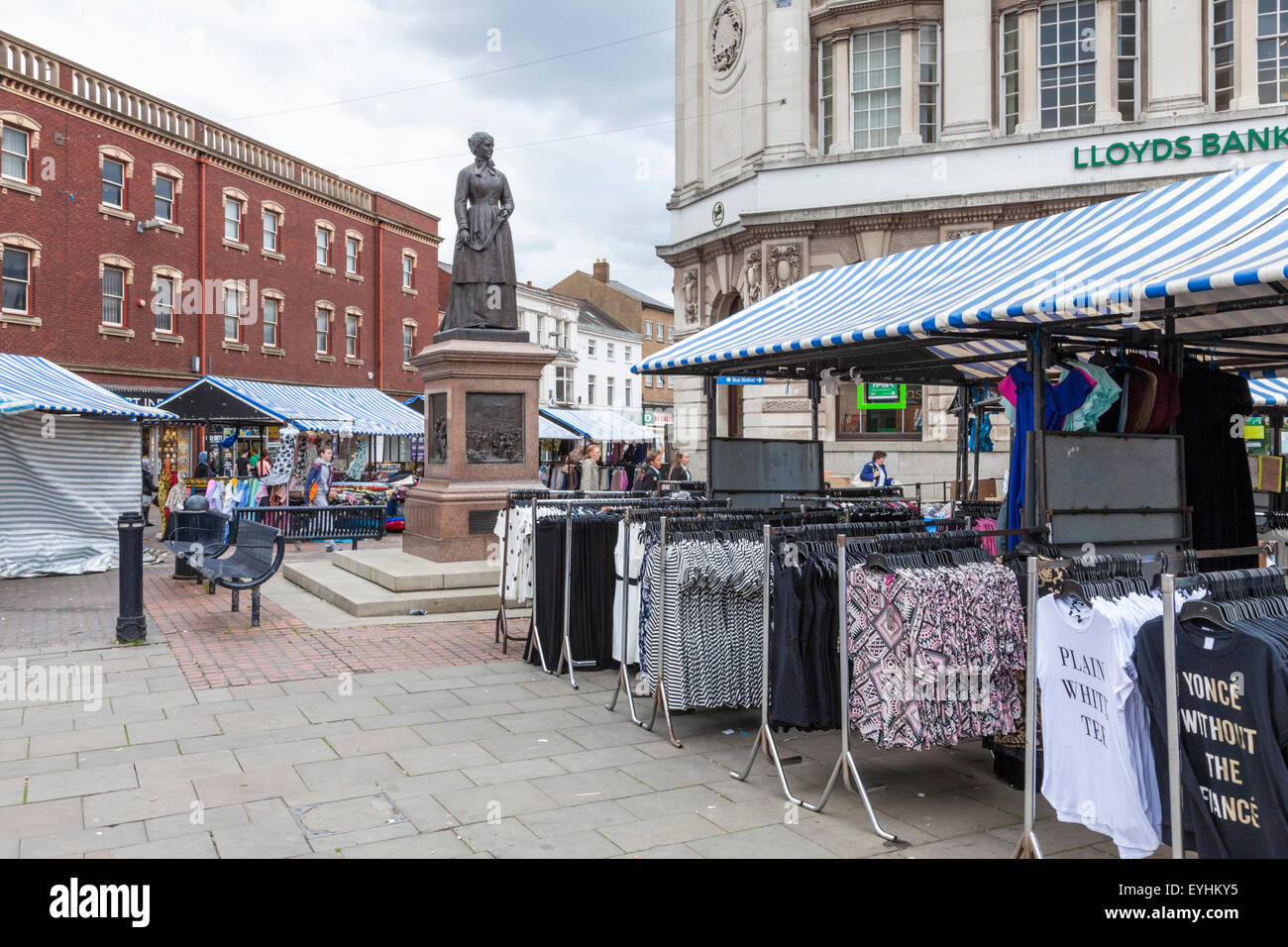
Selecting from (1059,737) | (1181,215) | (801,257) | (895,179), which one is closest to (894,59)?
(895,179)

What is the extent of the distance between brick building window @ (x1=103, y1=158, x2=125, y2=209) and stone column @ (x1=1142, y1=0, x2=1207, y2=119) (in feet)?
88.4

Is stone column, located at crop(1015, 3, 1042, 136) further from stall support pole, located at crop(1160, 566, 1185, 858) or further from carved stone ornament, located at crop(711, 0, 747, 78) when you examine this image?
stall support pole, located at crop(1160, 566, 1185, 858)

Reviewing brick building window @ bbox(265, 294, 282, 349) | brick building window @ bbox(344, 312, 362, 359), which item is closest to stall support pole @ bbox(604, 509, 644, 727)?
brick building window @ bbox(265, 294, 282, 349)

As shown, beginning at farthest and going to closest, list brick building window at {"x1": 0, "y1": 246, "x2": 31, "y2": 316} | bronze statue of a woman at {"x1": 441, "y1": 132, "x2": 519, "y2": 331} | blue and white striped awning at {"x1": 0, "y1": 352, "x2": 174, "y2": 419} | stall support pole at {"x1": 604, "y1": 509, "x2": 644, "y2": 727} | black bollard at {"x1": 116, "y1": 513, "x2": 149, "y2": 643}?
brick building window at {"x1": 0, "y1": 246, "x2": 31, "y2": 316}
blue and white striped awning at {"x1": 0, "y1": 352, "x2": 174, "y2": 419}
bronze statue of a woman at {"x1": 441, "y1": 132, "x2": 519, "y2": 331}
black bollard at {"x1": 116, "y1": 513, "x2": 149, "y2": 643}
stall support pole at {"x1": 604, "y1": 509, "x2": 644, "y2": 727}

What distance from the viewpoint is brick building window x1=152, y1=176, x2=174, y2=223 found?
29.4m

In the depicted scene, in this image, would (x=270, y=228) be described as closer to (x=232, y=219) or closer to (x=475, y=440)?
(x=232, y=219)

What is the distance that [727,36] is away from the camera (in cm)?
2344

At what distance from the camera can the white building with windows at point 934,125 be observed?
1886 centimetres

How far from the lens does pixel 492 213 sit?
1263cm

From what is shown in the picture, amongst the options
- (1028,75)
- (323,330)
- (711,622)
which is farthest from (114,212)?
(711,622)

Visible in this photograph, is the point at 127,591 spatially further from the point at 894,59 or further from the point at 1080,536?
the point at 894,59

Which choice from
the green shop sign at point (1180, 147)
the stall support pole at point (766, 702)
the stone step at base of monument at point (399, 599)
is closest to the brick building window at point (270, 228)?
the stone step at base of monument at point (399, 599)

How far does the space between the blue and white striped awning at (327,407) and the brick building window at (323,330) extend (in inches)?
246

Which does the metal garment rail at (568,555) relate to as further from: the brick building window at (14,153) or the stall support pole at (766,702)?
the brick building window at (14,153)
